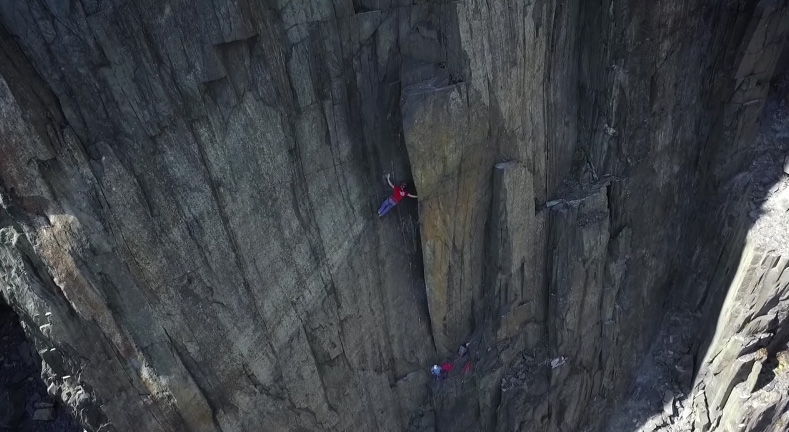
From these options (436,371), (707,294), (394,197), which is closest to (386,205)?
(394,197)

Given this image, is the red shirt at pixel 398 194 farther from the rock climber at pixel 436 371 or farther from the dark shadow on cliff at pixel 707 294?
the dark shadow on cliff at pixel 707 294

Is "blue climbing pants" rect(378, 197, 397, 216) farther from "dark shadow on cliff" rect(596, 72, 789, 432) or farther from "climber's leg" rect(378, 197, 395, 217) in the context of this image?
"dark shadow on cliff" rect(596, 72, 789, 432)

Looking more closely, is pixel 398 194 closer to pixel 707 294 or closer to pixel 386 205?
pixel 386 205

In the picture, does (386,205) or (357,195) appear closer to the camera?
(357,195)

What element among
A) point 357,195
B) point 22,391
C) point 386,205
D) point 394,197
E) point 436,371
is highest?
point 357,195

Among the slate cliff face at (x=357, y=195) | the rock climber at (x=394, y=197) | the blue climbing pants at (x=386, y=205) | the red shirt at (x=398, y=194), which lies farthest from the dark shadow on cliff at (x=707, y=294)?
the blue climbing pants at (x=386, y=205)
